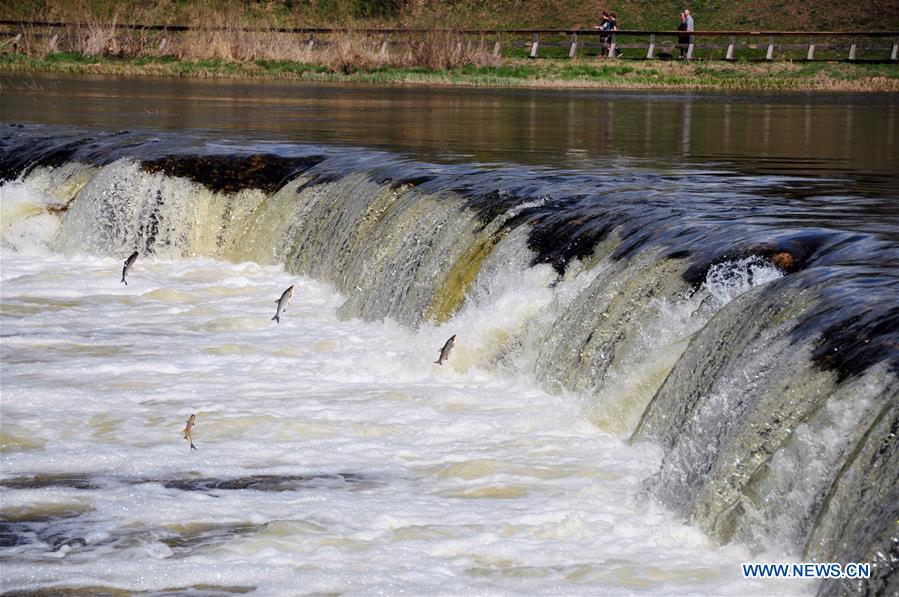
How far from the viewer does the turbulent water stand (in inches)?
246

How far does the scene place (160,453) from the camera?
26.9ft

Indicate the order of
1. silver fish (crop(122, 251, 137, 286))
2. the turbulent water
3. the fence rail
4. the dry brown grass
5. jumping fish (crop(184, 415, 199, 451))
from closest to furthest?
1. the turbulent water
2. jumping fish (crop(184, 415, 199, 451))
3. silver fish (crop(122, 251, 137, 286))
4. the dry brown grass
5. the fence rail

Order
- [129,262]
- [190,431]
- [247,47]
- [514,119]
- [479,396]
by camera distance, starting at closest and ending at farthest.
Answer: [190,431] → [479,396] → [129,262] → [514,119] → [247,47]

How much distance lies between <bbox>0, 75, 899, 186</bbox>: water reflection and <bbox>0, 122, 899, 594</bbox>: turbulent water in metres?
2.72

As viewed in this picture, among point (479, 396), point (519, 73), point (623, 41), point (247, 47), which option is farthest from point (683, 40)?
point (479, 396)

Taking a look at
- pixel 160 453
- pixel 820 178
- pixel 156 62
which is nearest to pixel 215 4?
pixel 156 62

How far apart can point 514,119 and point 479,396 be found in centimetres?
1471

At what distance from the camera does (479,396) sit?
950cm

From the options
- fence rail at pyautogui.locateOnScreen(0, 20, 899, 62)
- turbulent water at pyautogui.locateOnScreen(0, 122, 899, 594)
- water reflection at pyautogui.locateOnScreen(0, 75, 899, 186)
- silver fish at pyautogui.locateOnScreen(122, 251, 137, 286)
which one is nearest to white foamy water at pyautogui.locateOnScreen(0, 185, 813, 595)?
turbulent water at pyautogui.locateOnScreen(0, 122, 899, 594)

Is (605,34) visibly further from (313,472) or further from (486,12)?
(313,472)

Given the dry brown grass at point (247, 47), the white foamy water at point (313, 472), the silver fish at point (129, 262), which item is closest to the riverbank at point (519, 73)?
the dry brown grass at point (247, 47)

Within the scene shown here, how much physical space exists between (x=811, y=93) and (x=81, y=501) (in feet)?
99.0

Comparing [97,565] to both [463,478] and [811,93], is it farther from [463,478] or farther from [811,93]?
[811,93]

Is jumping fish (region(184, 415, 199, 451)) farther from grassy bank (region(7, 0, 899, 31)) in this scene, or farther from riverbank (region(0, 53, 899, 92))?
grassy bank (region(7, 0, 899, 31))
